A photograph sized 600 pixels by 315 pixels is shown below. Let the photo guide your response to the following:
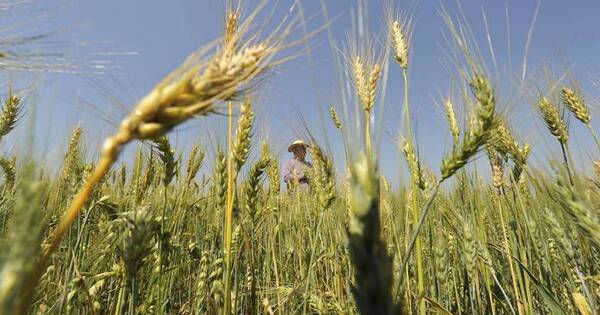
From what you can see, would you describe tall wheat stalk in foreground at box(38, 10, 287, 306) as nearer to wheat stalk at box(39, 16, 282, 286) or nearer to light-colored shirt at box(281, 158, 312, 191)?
wheat stalk at box(39, 16, 282, 286)

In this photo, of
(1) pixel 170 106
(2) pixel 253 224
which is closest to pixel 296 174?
(2) pixel 253 224

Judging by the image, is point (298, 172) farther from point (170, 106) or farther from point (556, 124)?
point (170, 106)

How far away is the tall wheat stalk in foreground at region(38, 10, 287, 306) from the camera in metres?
0.58

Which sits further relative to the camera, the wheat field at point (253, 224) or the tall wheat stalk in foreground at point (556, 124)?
the tall wheat stalk in foreground at point (556, 124)

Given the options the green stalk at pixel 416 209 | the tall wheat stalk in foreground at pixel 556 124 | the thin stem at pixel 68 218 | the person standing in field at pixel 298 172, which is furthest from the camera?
the person standing in field at pixel 298 172

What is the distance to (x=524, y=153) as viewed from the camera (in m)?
2.38

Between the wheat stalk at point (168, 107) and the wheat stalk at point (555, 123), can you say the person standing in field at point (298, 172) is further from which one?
the wheat stalk at point (168, 107)

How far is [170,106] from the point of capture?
2.14 feet

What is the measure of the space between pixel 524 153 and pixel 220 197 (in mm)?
2053

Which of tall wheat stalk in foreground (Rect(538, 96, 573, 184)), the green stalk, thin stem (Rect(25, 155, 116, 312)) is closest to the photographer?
thin stem (Rect(25, 155, 116, 312))

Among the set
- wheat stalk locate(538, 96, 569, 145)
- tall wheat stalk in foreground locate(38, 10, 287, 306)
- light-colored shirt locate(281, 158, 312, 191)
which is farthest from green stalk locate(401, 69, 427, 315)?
light-colored shirt locate(281, 158, 312, 191)

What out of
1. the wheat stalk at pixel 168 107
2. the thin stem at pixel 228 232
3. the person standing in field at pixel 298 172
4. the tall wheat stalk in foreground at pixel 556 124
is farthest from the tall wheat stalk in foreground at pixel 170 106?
the tall wheat stalk in foreground at pixel 556 124

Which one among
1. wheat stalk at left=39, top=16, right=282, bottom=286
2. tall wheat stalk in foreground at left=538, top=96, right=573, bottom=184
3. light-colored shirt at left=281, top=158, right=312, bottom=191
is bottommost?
wheat stalk at left=39, top=16, right=282, bottom=286

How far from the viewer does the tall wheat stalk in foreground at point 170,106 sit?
58cm
